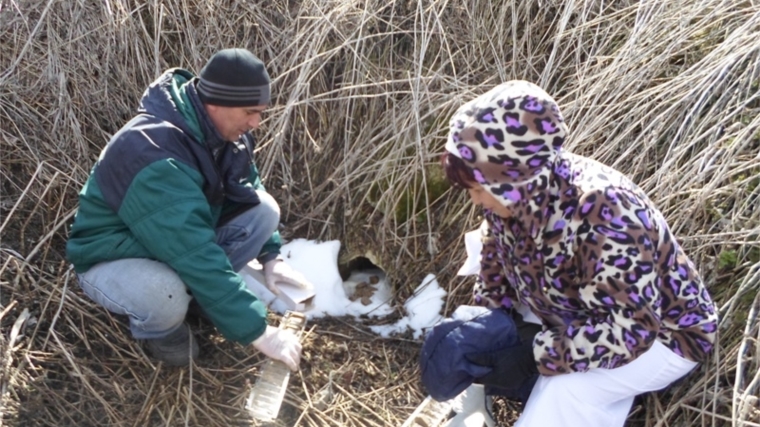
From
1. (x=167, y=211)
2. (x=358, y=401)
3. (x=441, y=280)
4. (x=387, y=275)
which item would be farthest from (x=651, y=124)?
(x=167, y=211)

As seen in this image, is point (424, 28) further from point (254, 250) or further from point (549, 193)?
point (549, 193)

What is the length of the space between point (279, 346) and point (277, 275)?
1.55 ft

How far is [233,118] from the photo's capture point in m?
2.28

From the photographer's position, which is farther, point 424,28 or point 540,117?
point 424,28

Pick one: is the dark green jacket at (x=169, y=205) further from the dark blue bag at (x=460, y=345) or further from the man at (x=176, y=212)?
the dark blue bag at (x=460, y=345)

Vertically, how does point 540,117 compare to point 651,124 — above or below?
above

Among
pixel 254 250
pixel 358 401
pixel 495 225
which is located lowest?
pixel 358 401

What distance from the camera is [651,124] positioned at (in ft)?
8.53

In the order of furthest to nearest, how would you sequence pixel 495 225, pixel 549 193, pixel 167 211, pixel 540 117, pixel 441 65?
pixel 441 65
pixel 167 211
pixel 495 225
pixel 549 193
pixel 540 117

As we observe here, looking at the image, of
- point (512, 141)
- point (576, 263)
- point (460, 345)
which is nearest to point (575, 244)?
point (576, 263)

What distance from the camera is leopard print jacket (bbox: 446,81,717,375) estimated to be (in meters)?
1.66

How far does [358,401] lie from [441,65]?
4.75ft

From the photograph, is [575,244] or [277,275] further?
[277,275]

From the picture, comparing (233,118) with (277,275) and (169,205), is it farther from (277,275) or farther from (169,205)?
(277,275)
